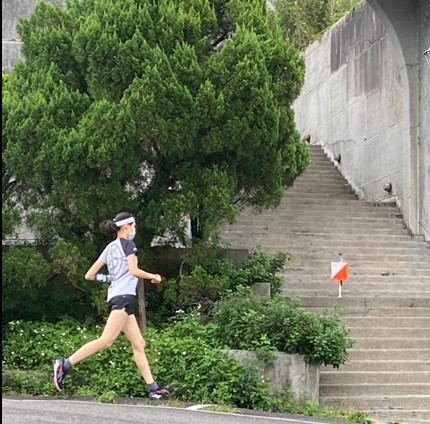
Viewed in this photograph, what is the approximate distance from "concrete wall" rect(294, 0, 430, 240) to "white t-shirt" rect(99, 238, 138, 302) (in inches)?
440

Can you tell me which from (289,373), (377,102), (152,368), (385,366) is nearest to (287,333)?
(289,373)

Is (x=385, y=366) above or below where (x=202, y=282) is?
below

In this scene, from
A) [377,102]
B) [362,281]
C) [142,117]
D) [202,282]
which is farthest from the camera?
[377,102]

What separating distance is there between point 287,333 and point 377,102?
11077 millimetres

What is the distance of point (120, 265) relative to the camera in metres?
6.91

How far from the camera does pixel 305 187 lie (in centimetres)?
1966

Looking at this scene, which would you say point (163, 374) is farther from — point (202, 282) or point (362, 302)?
point (362, 302)

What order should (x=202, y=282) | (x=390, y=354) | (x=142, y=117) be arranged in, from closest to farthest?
(x=142, y=117)
(x=202, y=282)
(x=390, y=354)

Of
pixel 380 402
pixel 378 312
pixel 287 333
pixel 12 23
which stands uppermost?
pixel 12 23

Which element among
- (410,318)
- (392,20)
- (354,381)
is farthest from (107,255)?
(392,20)

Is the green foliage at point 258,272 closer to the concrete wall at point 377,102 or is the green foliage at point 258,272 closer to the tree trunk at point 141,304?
the tree trunk at point 141,304

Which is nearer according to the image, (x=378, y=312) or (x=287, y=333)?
(x=287, y=333)

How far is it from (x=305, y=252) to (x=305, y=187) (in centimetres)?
453

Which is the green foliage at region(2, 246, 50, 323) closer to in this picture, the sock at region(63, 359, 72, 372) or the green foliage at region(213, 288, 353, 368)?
the green foliage at region(213, 288, 353, 368)
